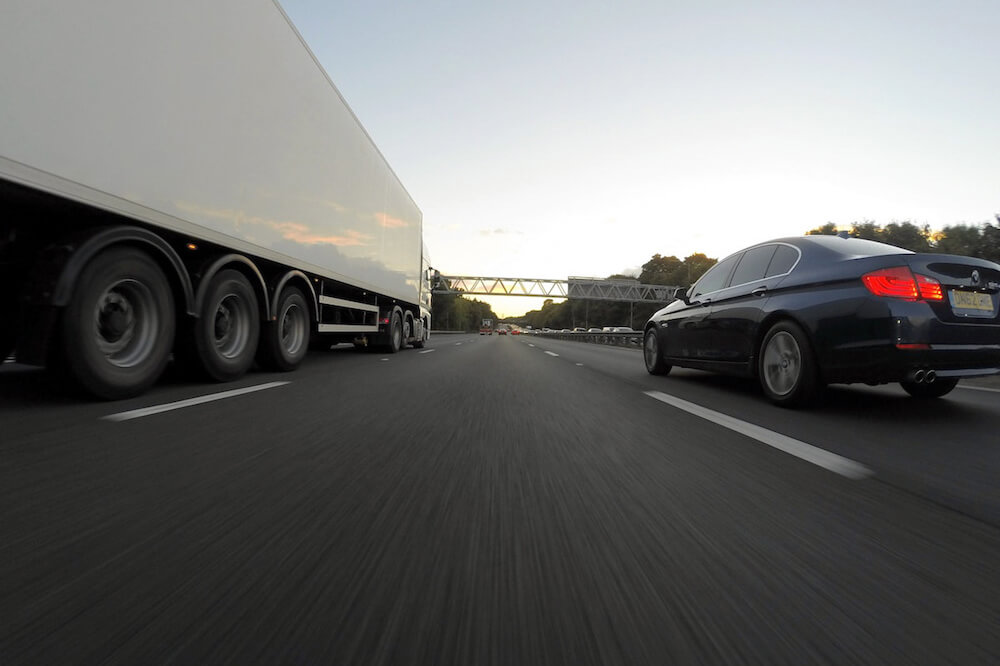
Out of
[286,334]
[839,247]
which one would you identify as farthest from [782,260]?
[286,334]

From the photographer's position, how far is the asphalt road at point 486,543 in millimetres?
1312

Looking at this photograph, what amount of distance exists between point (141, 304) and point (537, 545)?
15.1 ft

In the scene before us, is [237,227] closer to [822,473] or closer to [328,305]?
→ [328,305]

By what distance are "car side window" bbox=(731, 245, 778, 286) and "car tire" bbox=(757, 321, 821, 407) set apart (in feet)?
3.14

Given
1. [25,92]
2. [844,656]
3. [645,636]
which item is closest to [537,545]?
[645,636]

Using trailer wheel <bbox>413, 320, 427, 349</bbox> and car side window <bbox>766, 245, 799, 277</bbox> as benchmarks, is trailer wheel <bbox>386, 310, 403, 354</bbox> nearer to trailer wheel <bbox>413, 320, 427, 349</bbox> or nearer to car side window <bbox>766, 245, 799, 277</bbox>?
trailer wheel <bbox>413, 320, 427, 349</bbox>

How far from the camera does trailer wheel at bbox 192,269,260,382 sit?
573cm

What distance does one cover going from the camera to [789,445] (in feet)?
11.7

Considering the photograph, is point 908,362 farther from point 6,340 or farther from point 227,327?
point 6,340

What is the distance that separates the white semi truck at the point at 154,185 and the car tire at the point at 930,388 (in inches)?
287

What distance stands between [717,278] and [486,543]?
6374mm

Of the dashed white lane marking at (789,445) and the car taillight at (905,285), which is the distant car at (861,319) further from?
the dashed white lane marking at (789,445)

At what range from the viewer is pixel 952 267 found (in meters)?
4.67

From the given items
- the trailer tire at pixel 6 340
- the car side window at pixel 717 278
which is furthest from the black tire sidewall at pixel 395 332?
the trailer tire at pixel 6 340
